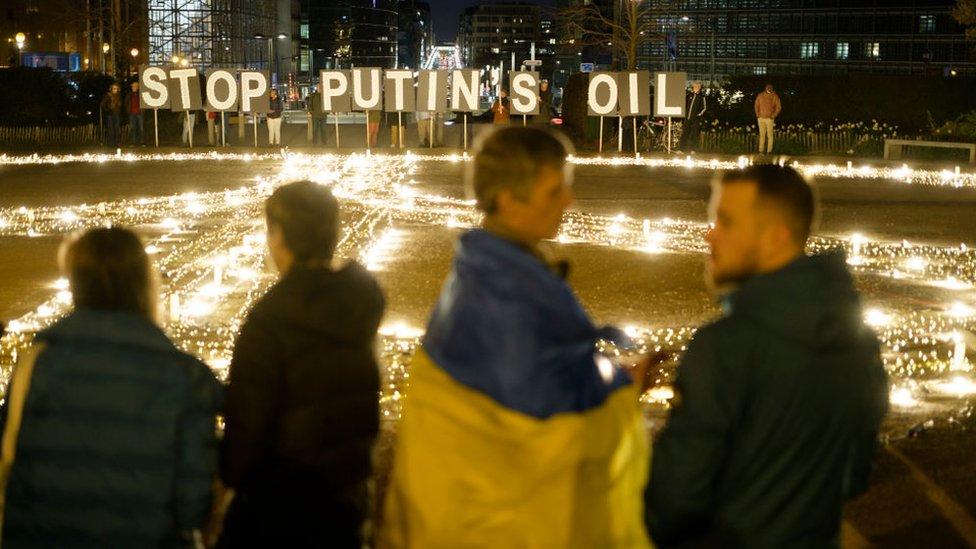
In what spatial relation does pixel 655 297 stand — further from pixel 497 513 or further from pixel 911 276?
pixel 497 513

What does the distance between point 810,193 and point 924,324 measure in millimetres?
7206

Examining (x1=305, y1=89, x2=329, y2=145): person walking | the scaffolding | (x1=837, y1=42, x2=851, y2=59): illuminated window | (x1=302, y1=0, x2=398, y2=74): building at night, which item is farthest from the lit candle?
(x1=302, y1=0, x2=398, y2=74): building at night

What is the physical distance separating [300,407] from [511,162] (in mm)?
935

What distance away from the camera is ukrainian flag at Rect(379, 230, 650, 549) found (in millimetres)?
2469

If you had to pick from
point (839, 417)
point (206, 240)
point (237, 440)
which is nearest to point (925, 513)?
point (839, 417)

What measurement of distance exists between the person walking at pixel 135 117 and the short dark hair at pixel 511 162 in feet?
95.1

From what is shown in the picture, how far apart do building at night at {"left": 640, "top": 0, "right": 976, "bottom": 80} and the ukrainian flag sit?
7911cm

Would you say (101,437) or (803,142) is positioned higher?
(803,142)

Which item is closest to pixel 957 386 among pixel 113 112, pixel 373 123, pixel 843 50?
pixel 373 123

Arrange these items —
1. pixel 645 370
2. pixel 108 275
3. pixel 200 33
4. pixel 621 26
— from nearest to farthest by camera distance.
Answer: pixel 645 370 → pixel 108 275 → pixel 621 26 → pixel 200 33

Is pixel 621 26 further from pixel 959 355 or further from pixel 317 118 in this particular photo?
pixel 959 355

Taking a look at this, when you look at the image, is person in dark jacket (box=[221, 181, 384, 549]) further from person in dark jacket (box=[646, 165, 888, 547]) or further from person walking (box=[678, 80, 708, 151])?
person walking (box=[678, 80, 708, 151])

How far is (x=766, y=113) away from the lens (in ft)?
92.4

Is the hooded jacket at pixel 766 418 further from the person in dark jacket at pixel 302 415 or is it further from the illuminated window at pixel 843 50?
the illuminated window at pixel 843 50
